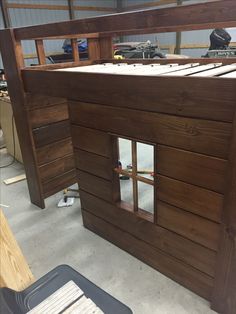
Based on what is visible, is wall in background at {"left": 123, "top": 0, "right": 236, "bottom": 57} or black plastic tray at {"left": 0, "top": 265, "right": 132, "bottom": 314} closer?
black plastic tray at {"left": 0, "top": 265, "right": 132, "bottom": 314}

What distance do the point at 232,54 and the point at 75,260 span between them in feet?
11.2

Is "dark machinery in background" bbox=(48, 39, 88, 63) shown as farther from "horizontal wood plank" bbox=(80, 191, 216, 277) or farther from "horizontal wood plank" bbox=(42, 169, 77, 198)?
"horizontal wood plank" bbox=(80, 191, 216, 277)

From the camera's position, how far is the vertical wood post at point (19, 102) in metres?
1.77

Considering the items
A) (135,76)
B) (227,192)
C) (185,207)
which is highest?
(135,76)

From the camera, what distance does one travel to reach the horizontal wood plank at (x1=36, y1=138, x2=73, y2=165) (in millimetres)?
2141

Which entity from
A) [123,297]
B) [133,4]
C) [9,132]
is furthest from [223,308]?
[133,4]

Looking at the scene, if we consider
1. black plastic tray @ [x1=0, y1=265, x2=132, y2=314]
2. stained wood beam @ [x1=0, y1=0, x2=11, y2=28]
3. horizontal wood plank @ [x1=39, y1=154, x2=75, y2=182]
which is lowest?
black plastic tray @ [x1=0, y1=265, x2=132, y2=314]

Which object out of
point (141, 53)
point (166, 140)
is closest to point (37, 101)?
point (166, 140)

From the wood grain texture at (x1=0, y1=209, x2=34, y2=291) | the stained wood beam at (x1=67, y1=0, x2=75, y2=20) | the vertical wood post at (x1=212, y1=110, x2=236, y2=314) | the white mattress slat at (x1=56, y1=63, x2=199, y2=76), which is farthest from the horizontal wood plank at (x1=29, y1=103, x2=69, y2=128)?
the stained wood beam at (x1=67, y1=0, x2=75, y2=20)

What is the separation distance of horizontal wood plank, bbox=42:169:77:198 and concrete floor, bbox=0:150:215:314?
0.07 m

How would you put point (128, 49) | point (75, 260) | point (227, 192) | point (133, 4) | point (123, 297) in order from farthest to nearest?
1. point (133, 4)
2. point (128, 49)
3. point (75, 260)
4. point (123, 297)
5. point (227, 192)

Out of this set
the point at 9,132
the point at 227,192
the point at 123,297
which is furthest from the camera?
the point at 9,132

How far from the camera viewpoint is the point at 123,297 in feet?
4.66

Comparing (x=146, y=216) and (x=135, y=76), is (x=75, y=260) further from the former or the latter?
(x=135, y=76)
